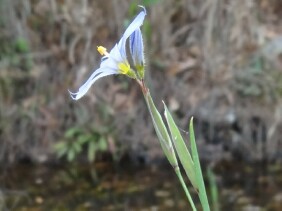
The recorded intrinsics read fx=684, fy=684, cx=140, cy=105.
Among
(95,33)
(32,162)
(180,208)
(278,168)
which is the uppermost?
(95,33)

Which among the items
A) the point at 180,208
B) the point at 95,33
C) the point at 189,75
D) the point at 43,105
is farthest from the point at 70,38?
the point at 180,208

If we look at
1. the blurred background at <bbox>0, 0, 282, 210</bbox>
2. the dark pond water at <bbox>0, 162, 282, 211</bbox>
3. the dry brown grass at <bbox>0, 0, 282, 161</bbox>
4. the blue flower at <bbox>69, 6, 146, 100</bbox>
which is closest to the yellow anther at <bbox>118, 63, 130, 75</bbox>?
the blue flower at <bbox>69, 6, 146, 100</bbox>

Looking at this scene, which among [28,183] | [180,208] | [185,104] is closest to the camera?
[180,208]

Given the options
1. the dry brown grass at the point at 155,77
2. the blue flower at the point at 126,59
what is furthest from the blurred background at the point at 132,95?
the blue flower at the point at 126,59

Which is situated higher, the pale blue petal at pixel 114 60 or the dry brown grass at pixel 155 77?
the dry brown grass at pixel 155 77

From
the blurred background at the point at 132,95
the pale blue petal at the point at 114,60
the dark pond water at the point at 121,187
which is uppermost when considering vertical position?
the blurred background at the point at 132,95

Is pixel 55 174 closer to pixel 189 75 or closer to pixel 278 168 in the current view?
pixel 189 75

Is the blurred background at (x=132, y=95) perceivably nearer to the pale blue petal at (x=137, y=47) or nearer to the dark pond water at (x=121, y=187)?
the dark pond water at (x=121, y=187)
